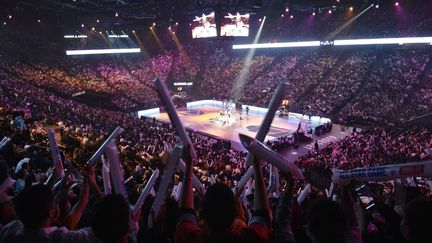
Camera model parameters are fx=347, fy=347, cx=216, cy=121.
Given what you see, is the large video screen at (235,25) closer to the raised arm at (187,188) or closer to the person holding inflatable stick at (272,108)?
the person holding inflatable stick at (272,108)

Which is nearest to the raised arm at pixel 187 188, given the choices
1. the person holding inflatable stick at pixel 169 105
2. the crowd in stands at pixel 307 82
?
the person holding inflatable stick at pixel 169 105

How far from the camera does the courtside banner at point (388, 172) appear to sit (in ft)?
9.57

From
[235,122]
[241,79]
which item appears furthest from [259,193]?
[241,79]

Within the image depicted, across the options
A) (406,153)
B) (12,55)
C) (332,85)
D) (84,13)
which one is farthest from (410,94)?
(12,55)

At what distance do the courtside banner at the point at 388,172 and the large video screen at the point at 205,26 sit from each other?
26368mm

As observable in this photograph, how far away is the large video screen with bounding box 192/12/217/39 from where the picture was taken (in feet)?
95.4

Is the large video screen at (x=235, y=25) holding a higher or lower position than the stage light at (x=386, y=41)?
higher

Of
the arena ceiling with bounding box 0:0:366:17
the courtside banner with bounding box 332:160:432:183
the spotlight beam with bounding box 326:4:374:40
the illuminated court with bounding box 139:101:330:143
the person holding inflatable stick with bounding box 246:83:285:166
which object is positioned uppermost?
the arena ceiling with bounding box 0:0:366:17

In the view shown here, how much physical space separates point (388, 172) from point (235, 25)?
26.6m

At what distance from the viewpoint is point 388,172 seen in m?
3.27

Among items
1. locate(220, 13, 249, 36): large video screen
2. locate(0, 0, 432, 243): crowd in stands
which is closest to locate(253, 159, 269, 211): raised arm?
locate(0, 0, 432, 243): crowd in stands

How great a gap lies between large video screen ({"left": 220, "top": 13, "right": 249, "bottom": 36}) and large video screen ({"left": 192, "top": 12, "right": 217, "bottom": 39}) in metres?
0.91

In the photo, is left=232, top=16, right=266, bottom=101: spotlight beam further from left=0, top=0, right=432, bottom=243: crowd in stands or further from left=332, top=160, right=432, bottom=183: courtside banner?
left=332, top=160, right=432, bottom=183: courtside banner

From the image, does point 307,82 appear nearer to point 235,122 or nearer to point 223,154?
point 235,122
